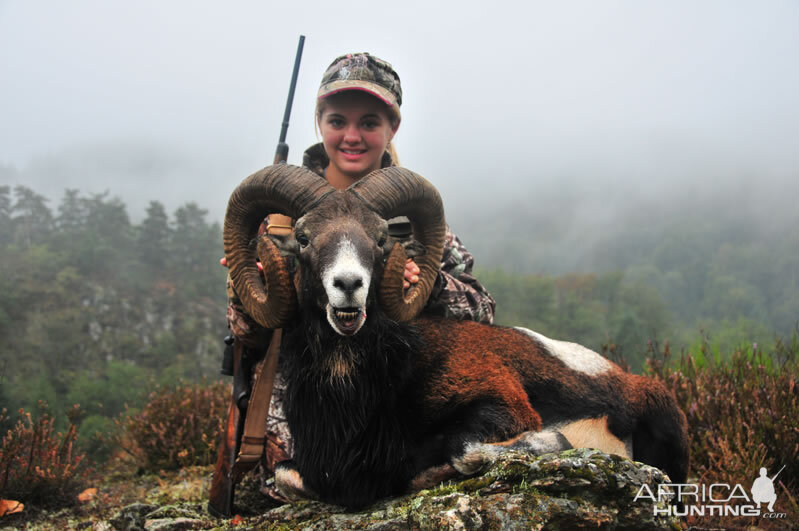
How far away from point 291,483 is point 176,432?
540cm

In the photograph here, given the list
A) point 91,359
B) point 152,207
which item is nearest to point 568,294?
point 91,359

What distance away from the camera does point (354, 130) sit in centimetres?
491

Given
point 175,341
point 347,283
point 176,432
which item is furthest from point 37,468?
point 175,341

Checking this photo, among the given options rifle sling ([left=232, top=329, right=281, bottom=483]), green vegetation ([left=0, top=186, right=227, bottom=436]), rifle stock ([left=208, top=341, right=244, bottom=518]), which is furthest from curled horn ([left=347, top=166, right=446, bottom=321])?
green vegetation ([left=0, top=186, right=227, bottom=436])

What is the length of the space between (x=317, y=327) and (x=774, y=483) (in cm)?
511

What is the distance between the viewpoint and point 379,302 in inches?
141

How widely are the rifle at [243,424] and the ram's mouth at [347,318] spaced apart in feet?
4.95

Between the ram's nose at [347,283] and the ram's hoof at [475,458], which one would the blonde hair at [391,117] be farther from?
the ram's hoof at [475,458]

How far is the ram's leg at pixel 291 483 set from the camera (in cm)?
390

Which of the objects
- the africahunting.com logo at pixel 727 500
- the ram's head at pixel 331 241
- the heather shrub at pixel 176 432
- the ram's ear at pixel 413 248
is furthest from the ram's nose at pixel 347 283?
the heather shrub at pixel 176 432

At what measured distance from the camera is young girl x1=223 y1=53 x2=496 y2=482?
4531 mm

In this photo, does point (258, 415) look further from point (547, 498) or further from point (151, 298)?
point (151, 298)

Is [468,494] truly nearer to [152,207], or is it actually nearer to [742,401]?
[742,401]

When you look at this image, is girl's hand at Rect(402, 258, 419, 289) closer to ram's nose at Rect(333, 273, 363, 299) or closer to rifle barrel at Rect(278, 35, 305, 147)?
ram's nose at Rect(333, 273, 363, 299)
